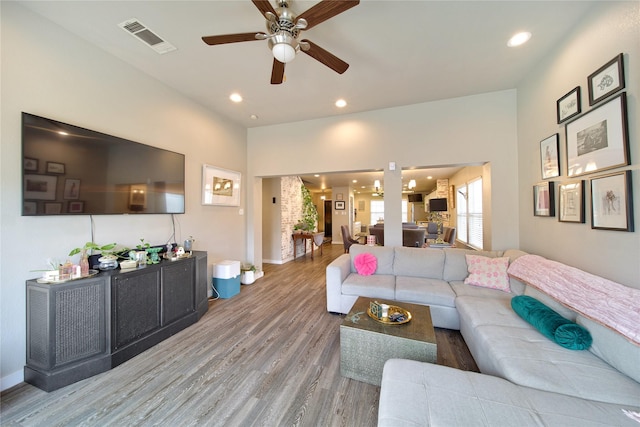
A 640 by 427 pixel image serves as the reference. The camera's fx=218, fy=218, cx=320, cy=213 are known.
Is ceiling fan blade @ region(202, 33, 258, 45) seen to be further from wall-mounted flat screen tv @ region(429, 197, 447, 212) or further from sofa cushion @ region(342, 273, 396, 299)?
wall-mounted flat screen tv @ region(429, 197, 447, 212)

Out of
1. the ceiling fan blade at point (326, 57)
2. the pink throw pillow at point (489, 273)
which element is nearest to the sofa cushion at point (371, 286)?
the pink throw pillow at point (489, 273)

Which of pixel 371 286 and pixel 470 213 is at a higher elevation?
pixel 470 213

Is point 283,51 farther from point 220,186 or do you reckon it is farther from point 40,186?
point 220,186

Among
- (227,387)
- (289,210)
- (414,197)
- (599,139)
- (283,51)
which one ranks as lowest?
(227,387)

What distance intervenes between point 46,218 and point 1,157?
0.53 m

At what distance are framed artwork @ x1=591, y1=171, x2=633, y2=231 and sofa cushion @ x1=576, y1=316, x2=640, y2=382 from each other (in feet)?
2.47

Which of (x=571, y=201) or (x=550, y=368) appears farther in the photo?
(x=571, y=201)

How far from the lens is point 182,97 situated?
122 inches

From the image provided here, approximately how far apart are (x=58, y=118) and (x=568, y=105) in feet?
15.5

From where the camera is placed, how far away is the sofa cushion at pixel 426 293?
2.42 meters

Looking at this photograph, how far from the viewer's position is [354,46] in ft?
7.29

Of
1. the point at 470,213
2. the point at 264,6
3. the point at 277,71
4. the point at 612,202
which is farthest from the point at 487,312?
the point at 470,213

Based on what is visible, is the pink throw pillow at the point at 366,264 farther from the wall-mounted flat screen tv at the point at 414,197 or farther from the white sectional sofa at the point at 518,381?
the wall-mounted flat screen tv at the point at 414,197

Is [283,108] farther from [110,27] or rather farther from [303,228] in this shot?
[303,228]
